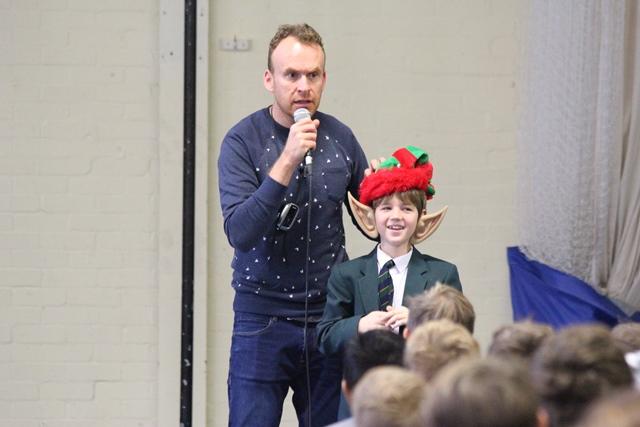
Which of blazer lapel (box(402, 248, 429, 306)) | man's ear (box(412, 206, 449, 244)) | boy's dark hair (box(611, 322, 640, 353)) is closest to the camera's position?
boy's dark hair (box(611, 322, 640, 353))

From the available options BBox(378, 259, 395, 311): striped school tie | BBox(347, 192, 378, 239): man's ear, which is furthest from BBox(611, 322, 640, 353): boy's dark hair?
BBox(347, 192, 378, 239): man's ear

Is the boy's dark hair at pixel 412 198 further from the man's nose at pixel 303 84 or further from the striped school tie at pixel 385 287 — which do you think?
the man's nose at pixel 303 84

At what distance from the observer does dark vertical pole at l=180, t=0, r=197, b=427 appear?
4.62 meters

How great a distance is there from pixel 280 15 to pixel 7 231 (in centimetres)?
150

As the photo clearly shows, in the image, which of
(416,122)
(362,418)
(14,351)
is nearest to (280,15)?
(416,122)

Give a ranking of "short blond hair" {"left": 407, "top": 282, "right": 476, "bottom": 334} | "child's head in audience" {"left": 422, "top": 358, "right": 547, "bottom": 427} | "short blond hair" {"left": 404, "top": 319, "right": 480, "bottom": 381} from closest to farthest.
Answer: "child's head in audience" {"left": 422, "top": 358, "right": 547, "bottom": 427}
"short blond hair" {"left": 404, "top": 319, "right": 480, "bottom": 381}
"short blond hair" {"left": 407, "top": 282, "right": 476, "bottom": 334}

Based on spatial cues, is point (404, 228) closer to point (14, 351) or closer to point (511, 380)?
point (511, 380)

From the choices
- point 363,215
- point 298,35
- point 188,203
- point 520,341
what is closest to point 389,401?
point 520,341

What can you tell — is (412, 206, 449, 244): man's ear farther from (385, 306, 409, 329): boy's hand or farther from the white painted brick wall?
the white painted brick wall

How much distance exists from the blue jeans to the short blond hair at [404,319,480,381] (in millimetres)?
997

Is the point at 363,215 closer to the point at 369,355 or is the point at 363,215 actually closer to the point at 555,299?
the point at 369,355

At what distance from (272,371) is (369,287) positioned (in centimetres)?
38

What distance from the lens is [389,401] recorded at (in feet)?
5.73

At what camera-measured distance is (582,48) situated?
4367 mm
